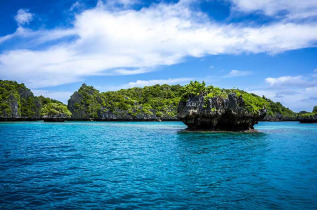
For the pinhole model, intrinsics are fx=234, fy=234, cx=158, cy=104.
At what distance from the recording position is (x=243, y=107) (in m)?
51.5

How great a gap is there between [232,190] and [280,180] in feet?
13.8

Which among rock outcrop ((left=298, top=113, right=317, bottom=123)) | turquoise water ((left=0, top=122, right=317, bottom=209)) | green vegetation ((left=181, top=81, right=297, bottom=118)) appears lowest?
turquoise water ((left=0, top=122, right=317, bottom=209))

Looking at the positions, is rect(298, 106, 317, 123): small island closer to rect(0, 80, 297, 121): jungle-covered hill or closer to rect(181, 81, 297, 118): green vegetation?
rect(0, 80, 297, 121): jungle-covered hill

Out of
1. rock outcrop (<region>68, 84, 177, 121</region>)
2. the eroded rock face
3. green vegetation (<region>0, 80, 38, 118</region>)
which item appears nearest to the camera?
the eroded rock face

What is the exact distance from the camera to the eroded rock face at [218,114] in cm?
5119

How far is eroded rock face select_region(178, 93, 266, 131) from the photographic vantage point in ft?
168

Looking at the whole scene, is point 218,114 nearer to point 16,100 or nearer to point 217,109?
point 217,109

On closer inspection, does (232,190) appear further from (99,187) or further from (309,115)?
(309,115)

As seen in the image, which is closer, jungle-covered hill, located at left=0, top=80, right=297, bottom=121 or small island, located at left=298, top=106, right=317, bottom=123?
jungle-covered hill, located at left=0, top=80, right=297, bottom=121

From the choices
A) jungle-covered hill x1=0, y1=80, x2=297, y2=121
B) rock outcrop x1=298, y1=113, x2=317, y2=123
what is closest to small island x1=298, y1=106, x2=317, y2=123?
rock outcrop x1=298, y1=113, x2=317, y2=123

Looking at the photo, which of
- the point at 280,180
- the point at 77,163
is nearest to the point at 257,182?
the point at 280,180

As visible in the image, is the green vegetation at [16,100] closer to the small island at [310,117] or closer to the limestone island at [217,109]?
the limestone island at [217,109]

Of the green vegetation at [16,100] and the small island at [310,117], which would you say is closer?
the green vegetation at [16,100]

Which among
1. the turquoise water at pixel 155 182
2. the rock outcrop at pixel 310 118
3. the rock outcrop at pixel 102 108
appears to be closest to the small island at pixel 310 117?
the rock outcrop at pixel 310 118
